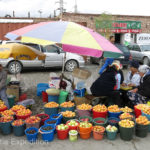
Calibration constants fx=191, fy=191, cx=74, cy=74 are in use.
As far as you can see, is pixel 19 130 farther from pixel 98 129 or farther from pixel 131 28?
pixel 131 28

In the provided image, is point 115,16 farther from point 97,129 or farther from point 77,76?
point 97,129

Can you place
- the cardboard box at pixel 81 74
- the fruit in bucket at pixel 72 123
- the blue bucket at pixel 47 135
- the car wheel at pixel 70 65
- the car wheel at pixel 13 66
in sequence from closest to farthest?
the blue bucket at pixel 47 135, the fruit in bucket at pixel 72 123, the cardboard box at pixel 81 74, the car wheel at pixel 13 66, the car wheel at pixel 70 65

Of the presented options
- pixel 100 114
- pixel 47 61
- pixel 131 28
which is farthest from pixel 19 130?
pixel 131 28

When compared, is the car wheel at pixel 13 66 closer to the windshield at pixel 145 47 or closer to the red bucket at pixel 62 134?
the red bucket at pixel 62 134

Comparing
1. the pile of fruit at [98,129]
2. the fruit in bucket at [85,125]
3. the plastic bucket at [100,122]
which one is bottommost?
the pile of fruit at [98,129]

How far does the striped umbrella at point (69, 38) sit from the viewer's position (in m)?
4.07

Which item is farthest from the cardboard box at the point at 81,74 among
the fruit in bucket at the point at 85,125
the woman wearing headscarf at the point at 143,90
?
the fruit in bucket at the point at 85,125

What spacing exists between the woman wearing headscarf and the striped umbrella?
115 cm

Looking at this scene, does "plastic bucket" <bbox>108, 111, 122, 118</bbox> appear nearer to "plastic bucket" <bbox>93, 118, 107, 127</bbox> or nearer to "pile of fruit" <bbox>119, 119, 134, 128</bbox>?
"plastic bucket" <bbox>93, 118, 107, 127</bbox>

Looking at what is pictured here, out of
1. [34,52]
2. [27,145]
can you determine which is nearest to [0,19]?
[34,52]

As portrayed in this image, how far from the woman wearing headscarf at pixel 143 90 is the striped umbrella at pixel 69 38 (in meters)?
1.15

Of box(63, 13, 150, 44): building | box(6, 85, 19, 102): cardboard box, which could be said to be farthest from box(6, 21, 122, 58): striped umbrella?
box(63, 13, 150, 44): building

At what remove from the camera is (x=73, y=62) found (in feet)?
40.0

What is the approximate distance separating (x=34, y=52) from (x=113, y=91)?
2873mm
